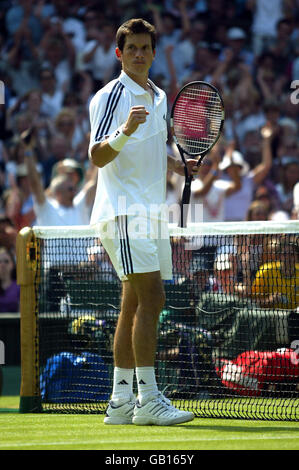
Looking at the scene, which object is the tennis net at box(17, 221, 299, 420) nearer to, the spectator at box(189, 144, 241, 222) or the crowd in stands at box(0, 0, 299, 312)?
the spectator at box(189, 144, 241, 222)

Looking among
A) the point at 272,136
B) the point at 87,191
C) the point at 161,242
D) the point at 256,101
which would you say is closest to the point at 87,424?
the point at 161,242

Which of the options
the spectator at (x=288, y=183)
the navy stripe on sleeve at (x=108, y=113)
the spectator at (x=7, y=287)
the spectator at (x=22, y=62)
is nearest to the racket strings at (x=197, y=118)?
the navy stripe on sleeve at (x=108, y=113)

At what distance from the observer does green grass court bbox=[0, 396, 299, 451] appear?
4082 millimetres

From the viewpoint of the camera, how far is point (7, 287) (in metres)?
9.05

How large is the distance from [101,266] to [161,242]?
132 cm

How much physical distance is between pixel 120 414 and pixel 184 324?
1300mm

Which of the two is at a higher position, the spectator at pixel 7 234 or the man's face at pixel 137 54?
the man's face at pixel 137 54

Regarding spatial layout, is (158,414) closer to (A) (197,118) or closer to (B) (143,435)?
(B) (143,435)

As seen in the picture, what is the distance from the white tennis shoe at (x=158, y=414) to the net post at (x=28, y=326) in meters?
1.15

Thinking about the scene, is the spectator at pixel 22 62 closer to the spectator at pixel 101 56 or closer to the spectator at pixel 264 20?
the spectator at pixel 101 56

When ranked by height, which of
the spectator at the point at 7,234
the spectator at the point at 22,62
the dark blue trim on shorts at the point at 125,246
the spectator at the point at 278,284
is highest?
the spectator at the point at 22,62

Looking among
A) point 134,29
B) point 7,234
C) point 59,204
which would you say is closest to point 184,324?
A: point 134,29

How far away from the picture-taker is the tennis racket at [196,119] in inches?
217
